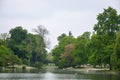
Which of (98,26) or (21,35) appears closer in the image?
(98,26)

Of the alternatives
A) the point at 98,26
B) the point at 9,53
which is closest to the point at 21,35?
the point at 9,53

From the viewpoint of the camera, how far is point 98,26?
299 feet

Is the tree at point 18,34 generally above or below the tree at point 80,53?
above

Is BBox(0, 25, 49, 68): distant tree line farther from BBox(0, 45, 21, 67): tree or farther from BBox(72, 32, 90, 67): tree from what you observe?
BBox(72, 32, 90, 67): tree

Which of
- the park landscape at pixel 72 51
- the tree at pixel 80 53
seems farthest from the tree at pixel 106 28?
the tree at pixel 80 53

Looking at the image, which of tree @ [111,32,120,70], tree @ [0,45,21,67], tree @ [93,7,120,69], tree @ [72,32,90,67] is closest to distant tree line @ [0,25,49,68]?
tree @ [0,45,21,67]

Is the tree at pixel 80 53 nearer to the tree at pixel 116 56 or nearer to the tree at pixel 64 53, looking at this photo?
the tree at pixel 64 53

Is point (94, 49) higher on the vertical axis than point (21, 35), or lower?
lower

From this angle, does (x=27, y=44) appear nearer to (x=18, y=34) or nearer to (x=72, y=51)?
(x=18, y=34)

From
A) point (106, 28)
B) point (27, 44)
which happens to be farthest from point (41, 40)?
point (106, 28)

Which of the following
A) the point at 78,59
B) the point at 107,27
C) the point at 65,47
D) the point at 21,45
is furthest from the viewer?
the point at 21,45

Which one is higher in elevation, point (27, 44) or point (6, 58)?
point (27, 44)

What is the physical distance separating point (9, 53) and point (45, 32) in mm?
26373

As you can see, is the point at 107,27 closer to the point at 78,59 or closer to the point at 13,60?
the point at 78,59
